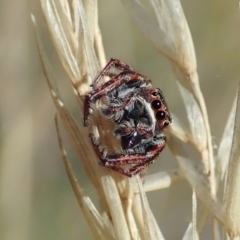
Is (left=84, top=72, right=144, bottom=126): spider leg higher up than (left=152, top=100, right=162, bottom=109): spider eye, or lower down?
higher up

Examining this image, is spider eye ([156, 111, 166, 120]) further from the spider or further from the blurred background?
Result: the blurred background

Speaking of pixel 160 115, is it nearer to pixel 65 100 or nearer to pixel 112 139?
pixel 112 139

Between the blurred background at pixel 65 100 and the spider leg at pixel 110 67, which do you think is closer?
the spider leg at pixel 110 67

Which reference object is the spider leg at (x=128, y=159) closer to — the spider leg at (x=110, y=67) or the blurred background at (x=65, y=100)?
the spider leg at (x=110, y=67)

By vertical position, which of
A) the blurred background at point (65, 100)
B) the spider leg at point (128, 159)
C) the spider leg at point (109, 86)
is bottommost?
the blurred background at point (65, 100)

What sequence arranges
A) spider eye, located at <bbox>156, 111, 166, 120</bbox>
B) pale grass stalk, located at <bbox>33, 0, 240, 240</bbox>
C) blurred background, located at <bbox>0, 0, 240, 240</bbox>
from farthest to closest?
blurred background, located at <bbox>0, 0, 240, 240</bbox> → spider eye, located at <bbox>156, 111, 166, 120</bbox> → pale grass stalk, located at <bbox>33, 0, 240, 240</bbox>

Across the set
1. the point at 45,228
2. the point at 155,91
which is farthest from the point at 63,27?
the point at 45,228

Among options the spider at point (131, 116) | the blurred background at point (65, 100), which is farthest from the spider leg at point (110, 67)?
the blurred background at point (65, 100)

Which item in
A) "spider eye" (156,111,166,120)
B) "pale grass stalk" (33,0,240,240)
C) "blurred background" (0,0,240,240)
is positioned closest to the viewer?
"pale grass stalk" (33,0,240,240)

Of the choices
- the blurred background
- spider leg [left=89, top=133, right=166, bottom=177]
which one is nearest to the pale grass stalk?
spider leg [left=89, top=133, right=166, bottom=177]
